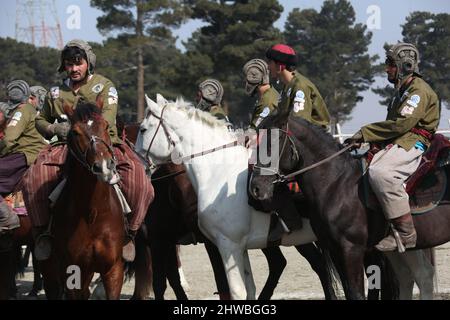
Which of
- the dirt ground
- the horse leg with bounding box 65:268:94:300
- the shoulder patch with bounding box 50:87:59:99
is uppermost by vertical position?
the shoulder patch with bounding box 50:87:59:99

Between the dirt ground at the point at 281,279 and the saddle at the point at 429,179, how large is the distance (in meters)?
2.37

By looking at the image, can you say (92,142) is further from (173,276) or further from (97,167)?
(173,276)

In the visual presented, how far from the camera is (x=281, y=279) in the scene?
13.0m

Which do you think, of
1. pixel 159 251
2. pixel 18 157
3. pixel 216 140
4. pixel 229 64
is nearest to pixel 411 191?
pixel 216 140

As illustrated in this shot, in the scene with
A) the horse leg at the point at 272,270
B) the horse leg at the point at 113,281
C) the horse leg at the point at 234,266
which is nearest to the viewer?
the horse leg at the point at 113,281

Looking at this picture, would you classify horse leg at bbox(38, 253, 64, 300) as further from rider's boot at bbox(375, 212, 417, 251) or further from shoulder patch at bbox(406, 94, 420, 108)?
shoulder patch at bbox(406, 94, 420, 108)

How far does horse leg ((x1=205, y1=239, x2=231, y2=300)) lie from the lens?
9.94 meters

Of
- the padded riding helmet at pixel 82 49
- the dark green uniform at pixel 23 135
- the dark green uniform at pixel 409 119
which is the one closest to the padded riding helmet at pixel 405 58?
the dark green uniform at pixel 409 119

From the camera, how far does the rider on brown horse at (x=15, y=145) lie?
9969mm

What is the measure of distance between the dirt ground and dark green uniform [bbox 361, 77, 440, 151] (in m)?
2.92

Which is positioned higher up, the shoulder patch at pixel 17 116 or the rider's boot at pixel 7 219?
the shoulder patch at pixel 17 116

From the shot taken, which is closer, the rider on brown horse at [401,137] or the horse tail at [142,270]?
the rider on brown horse at [401,137]

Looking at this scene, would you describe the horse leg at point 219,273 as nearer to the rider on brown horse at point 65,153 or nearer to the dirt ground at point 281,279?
the dirt ground at point 281,279

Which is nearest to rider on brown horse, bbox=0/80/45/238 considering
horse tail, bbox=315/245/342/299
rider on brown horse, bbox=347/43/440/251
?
horse tail, bbox=315/245/342/299
